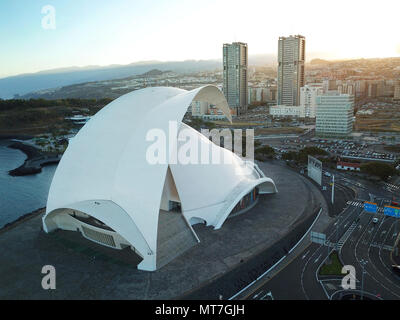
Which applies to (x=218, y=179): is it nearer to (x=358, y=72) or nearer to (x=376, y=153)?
(x=376, y=153)

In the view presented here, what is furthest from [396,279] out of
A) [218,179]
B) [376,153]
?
[376,153]

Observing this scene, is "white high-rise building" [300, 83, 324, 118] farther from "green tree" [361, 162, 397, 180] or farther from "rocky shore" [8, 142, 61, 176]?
"rocky shore" [8, 142, 61, 176]

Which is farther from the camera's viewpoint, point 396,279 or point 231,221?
point 231,221

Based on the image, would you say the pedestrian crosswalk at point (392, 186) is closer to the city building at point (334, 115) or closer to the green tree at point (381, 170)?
the green tree at point (381, 170)

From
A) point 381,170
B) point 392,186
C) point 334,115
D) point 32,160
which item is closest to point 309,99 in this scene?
point 334,115

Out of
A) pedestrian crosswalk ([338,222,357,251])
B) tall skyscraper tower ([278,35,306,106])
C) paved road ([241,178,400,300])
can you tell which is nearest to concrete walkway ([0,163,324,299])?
paved road ([241,178,400,300])

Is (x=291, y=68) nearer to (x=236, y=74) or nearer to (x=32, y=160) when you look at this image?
(x=236, y=74)
